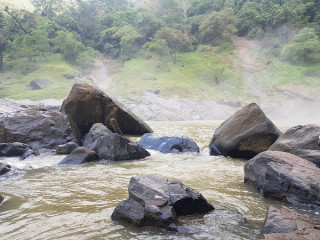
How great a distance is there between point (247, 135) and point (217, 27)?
6083 cm

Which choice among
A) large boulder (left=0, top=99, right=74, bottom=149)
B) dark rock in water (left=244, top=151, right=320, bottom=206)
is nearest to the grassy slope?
large boulder (left=0, top=99, right=74, bottom=149)

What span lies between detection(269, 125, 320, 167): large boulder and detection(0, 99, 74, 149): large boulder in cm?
824

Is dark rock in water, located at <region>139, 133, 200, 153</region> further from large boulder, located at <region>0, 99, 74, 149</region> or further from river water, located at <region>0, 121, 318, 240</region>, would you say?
large boulder, located at <region>0, 99, 74, 149</region>

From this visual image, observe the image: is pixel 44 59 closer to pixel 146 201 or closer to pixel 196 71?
pixel 196 71

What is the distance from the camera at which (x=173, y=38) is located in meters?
62.2

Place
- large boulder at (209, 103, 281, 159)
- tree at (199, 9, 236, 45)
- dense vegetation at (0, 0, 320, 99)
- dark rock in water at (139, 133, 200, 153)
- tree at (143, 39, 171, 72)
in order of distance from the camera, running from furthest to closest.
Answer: tree at (199, 9, 236, 45)
tree at (143, 39, 171, 72)
dense vegetation at (0, 0, 320, 99)
dark rock in water at (139, 133, 200, 153)
large boulder at (209, 103, 281, 159)

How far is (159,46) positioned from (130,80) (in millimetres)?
10193

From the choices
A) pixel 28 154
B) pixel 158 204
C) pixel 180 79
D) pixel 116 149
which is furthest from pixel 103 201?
pixel 180 79

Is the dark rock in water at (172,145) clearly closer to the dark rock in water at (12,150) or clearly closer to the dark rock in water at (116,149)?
the dark rock in water at (116,149)

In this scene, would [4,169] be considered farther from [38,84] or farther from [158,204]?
[38,84]

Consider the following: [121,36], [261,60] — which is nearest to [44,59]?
[121,36]

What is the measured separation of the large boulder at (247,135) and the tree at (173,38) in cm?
5237

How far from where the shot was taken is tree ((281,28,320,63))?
170ft

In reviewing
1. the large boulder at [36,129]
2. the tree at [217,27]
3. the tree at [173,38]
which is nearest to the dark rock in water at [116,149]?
the large boulder at [36,129]
